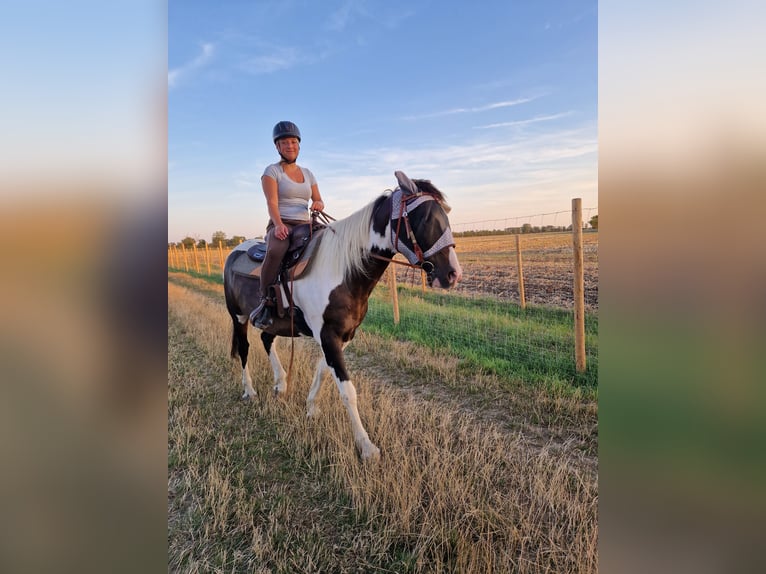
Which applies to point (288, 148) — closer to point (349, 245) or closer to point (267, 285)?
point (349, 245)

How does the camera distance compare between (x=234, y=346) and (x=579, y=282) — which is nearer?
(x=579, y=282)

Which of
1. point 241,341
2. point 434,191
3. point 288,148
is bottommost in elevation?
point 241,341

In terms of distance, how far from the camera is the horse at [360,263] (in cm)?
239

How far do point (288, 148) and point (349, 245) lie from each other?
103 centimetres

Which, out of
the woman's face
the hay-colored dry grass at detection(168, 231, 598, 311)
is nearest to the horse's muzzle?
the woman's face

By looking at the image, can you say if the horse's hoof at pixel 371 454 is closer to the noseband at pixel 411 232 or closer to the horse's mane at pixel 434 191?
the noseband at pixel 411 232

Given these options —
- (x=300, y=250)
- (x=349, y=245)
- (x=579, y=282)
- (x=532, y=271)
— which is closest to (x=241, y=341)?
(x=300, y=250)

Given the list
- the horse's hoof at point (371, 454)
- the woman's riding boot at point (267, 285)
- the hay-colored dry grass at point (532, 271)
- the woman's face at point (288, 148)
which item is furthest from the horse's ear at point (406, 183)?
the hay-colored dry grass at point (532, 271)

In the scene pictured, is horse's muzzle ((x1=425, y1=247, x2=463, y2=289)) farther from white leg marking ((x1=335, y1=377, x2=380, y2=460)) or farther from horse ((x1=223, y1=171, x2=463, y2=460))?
white leg marking ((x1=335, y1=377, x2=380, y2=460))

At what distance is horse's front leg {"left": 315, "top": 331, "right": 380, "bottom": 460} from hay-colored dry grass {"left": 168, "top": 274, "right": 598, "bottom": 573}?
0.13 m

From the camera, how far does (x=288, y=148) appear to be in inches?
116
